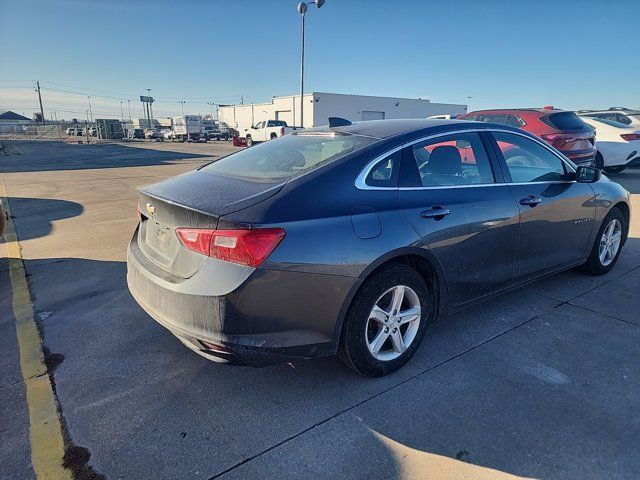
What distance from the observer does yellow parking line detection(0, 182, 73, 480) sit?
213cm

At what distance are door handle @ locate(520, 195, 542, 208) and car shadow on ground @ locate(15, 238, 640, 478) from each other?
979 millimetres

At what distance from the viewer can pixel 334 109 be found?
149ft

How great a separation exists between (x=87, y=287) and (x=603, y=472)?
14.4 feet

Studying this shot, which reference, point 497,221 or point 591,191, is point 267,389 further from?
point 591,191

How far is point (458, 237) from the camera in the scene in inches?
119

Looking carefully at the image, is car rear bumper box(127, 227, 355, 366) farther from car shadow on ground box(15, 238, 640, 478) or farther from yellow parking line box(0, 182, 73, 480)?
A: yellow parking line box(0, 182, 73, 480)

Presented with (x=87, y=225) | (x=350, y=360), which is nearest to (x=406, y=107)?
(x=87, y=225)

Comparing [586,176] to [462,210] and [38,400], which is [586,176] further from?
[38,400]

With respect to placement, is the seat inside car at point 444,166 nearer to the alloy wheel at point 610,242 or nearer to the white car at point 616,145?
the alloy wheel at point 610,242

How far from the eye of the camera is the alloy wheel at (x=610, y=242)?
4598 mm

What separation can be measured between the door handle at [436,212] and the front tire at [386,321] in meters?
0.37

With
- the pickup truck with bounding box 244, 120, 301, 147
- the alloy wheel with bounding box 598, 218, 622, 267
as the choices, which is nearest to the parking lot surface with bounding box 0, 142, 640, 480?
the alloy wheel with bounding box 598, 218, 622, 267

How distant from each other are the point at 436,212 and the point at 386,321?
794 mm

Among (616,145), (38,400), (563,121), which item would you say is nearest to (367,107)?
(616,145)
